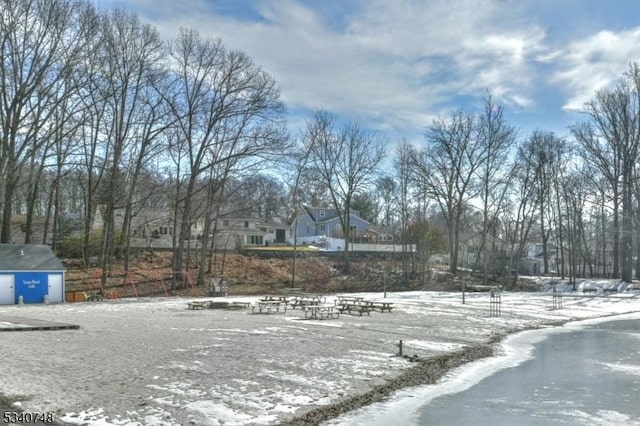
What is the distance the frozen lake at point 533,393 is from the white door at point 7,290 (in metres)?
26.3

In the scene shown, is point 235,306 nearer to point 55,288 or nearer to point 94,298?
point 94,298

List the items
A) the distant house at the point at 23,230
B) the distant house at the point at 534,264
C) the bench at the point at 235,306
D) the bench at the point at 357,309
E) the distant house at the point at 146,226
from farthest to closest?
the distant house at the point at 534,264 < the distant house at the point at 146,226 < the distant house at the point at 23,230 < the bench at the point at 235,306 < the bench at the point at 357,309

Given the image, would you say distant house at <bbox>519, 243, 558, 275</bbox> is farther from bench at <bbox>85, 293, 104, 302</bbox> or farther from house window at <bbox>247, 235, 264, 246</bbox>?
bench at <bbox>85, 293, 104, 302</bbox>

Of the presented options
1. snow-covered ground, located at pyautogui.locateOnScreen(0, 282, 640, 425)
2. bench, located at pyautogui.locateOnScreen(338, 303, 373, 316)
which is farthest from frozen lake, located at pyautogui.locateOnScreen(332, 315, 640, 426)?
bench, located at pyautogui.locateOnScreen(338, 303, 373, 316)

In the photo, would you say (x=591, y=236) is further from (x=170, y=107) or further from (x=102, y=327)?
(x=102, y=327)

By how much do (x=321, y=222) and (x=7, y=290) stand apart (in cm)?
6223

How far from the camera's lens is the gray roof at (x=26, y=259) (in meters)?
32.8

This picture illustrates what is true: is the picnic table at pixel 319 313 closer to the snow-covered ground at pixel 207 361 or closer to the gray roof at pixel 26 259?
the snow-covered ground at pixel 207 361

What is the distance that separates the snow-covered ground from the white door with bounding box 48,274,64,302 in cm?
828

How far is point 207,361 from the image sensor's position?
1303 cm

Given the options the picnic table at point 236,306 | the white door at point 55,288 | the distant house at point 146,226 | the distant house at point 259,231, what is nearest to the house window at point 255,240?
the distant house at point 259,231

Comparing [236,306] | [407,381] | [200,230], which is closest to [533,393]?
[407,381]

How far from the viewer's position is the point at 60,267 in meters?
34.5

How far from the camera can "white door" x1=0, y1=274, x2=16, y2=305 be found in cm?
3195
